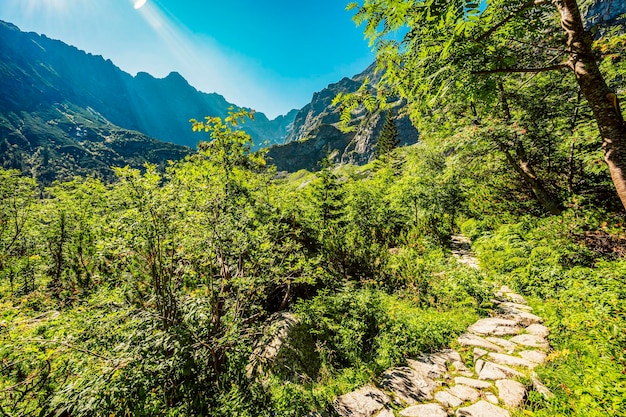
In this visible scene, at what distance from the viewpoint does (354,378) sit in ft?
16.9

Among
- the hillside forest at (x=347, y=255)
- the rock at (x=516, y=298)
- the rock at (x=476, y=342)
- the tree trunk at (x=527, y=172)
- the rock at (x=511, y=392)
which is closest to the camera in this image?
the hillside forest at (x=347, y=255)

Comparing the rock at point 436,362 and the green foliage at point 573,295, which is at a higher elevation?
the green foliage at point 573,295

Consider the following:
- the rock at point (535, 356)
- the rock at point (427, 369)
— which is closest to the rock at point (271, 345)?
the rock at point (427, 369)

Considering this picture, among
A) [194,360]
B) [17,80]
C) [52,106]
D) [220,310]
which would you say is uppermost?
[17,80]

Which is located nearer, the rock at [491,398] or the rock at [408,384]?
the rock at [491,398]

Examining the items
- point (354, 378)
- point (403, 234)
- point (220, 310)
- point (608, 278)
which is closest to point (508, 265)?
point (608, 278)

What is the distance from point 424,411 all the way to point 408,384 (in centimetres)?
65

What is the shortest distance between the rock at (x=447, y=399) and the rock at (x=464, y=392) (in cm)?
8

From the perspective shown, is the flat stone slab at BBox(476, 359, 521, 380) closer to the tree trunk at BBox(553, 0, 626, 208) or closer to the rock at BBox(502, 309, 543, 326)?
the rock at BBox(502, 309, 543, 326)

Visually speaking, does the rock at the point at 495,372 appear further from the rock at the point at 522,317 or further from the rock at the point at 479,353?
the rock at the point at 522,317

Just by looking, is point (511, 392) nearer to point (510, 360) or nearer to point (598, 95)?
point (510, 360)

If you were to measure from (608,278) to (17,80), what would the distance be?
28340 centimetres

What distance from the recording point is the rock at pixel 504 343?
5296 mm

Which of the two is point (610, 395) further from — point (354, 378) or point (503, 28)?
point (503, 28)
